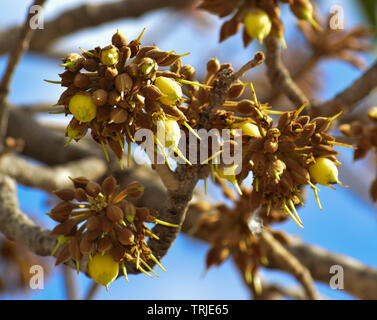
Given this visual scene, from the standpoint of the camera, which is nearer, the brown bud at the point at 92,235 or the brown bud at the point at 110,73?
the brown bud at the point at 110,73

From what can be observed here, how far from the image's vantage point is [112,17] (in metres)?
3.84

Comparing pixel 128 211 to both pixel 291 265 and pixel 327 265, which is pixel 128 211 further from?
pixel 327 265

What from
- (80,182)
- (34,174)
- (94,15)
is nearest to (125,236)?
(80,182)

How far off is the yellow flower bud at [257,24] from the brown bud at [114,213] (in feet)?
2.75

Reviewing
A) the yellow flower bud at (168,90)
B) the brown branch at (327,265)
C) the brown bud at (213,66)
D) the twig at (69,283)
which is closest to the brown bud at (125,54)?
the yellow flower bud at (168,90)

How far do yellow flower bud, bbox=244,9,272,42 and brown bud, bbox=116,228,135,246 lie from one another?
87 centimetres

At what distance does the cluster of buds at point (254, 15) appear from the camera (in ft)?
5.89

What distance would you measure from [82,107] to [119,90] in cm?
11

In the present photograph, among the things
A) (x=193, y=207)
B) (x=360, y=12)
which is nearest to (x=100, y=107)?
(x=360, y=12)

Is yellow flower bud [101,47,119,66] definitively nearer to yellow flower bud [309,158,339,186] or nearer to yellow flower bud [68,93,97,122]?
yellow flower bud [68,93,97,122]

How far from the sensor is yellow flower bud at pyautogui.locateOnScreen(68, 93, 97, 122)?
125 cm

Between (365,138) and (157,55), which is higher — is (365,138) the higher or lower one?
the lower one

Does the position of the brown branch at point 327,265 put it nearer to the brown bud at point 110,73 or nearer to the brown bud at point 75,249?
the brown bud at point 75,249

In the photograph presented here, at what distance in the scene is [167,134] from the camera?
51.3 inches
